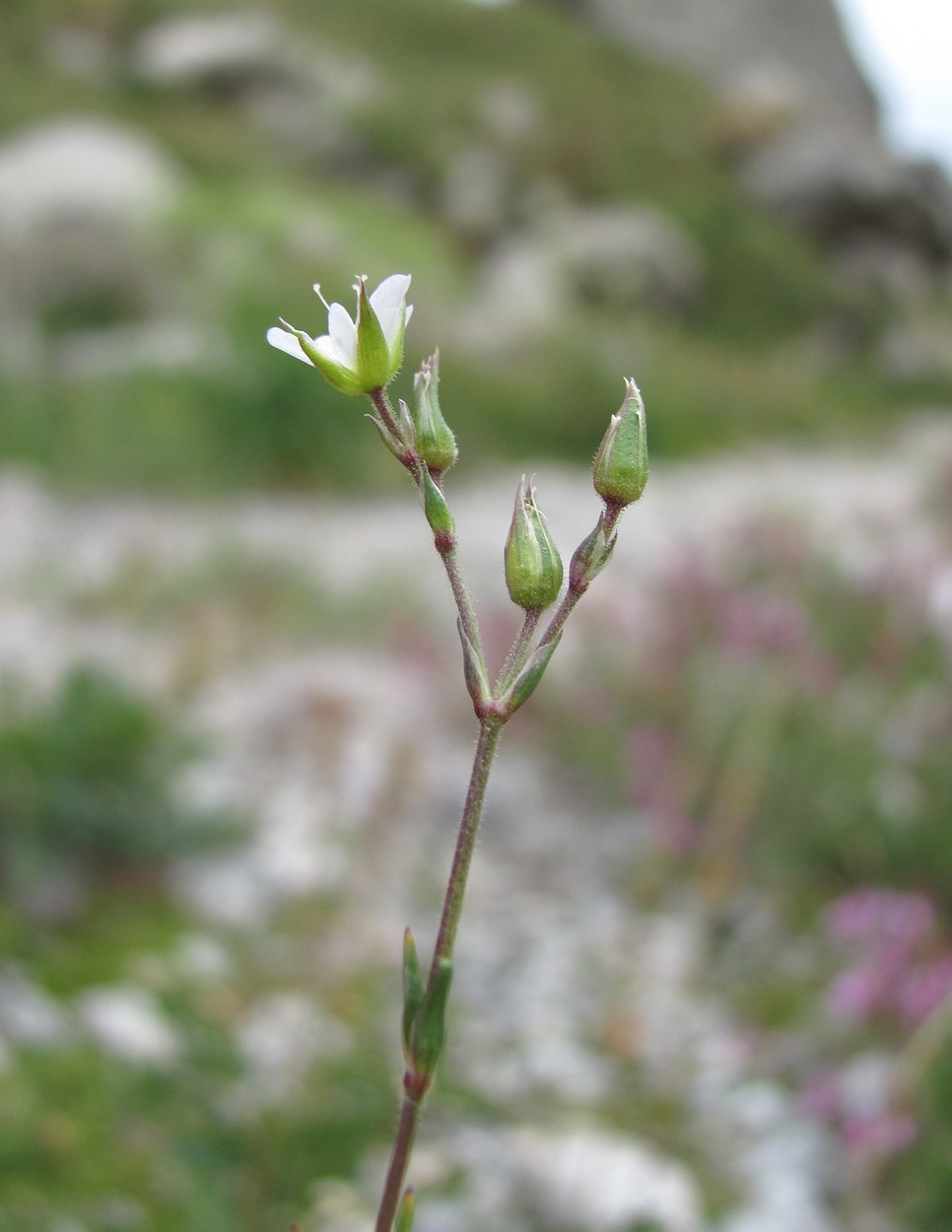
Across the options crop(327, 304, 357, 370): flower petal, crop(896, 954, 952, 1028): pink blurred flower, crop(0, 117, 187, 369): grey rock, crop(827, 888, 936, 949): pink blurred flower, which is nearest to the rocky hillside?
crop(0, 117, 187, 369): grey rock

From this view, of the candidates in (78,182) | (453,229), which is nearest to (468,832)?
(78,182)

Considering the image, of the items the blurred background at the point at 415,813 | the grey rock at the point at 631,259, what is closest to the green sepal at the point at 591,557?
the blurred background at the point at 415,813

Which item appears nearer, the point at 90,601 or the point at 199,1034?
the point at 199,1034

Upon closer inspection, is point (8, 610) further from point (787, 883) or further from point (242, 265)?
point (242, 265)

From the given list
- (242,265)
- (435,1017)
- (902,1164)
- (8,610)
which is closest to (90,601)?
(8,610)

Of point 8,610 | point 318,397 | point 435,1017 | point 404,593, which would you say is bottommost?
point 435,1017

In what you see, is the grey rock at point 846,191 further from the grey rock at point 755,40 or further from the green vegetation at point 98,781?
the green vegetation at point 98,781

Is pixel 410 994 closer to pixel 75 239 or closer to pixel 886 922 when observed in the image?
pixel 886 922
